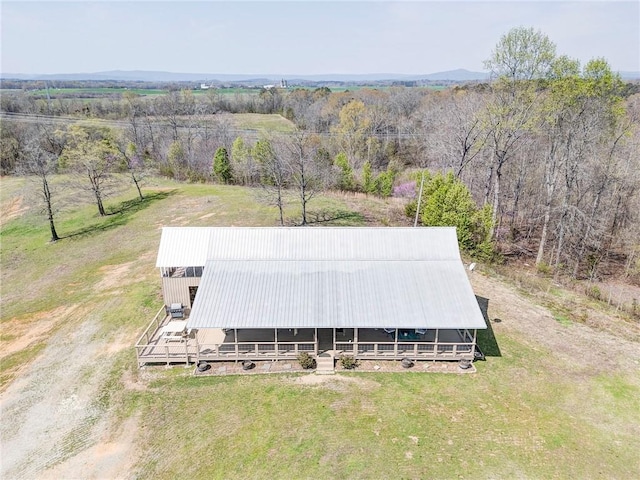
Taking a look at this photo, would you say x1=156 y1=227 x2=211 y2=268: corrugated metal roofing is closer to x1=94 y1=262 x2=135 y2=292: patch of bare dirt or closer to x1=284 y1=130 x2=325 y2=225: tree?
x1=94 y1=262 x2=135 y2=292: patch of bare dirt

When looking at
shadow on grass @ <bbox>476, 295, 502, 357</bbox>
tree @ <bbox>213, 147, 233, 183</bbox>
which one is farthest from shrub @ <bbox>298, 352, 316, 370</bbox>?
tree @ <bbox>213, 147, 233, 183</bbox>

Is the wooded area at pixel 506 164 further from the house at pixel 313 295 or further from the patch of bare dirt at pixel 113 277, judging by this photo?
the patch of bare dirt at pixel 113 277

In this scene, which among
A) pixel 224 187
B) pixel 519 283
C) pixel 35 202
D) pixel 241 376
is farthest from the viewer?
pixel 224 187

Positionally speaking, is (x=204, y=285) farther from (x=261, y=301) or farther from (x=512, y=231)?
(x=512, y=231)

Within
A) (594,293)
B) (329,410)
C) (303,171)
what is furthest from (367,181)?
(329,410)

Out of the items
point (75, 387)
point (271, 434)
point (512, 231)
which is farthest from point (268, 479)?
point (512, 231)

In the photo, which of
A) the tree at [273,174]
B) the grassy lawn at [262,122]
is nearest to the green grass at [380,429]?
the tree at [273,174]
